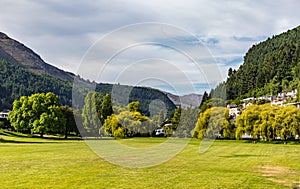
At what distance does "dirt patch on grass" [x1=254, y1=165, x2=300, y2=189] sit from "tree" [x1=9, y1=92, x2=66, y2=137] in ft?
163

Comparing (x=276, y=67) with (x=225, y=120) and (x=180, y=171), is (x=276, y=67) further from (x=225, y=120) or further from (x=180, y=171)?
(x=180, y=171)

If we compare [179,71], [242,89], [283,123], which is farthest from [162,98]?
[242,89]

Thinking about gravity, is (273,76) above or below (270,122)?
above

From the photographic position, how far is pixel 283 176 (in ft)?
67.8

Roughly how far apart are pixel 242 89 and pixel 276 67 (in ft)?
77.8

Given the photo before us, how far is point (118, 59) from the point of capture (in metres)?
16.2

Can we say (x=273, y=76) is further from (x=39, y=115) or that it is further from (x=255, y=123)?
(x=39, y=115)

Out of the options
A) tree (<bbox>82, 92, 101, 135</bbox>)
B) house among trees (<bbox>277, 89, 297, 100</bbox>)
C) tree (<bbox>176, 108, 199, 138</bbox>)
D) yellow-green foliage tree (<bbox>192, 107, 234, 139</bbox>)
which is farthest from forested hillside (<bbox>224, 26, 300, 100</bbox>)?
tree (<bbox>82, 92, 101, 135</bbox>)

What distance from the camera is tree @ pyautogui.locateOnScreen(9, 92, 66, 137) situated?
2625 inches

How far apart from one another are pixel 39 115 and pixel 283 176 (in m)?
55.8

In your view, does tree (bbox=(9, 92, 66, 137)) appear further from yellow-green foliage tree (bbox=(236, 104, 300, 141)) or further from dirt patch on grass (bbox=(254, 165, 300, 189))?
dirt patch on grass (bbox=(254, 165, 300, 189))

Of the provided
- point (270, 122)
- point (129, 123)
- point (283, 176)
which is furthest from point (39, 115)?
point (283, 176)

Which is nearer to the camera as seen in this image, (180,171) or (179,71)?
(179,71)

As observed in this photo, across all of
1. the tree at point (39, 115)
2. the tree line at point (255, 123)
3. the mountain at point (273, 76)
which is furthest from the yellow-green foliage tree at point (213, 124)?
the mountain at point (273, 76)
